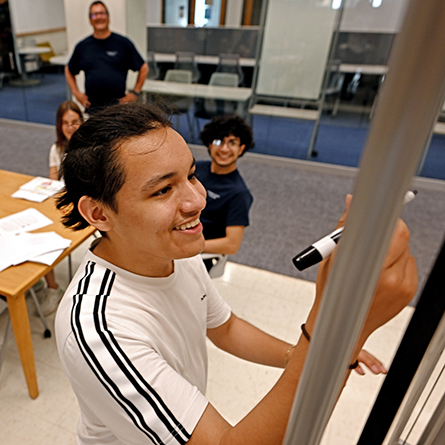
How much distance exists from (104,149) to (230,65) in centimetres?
437

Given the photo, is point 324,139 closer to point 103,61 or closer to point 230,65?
point 230,65

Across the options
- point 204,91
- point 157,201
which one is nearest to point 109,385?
point 157,201

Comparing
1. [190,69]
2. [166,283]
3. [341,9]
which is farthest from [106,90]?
[166,283]

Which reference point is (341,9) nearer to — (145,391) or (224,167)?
(224,167)

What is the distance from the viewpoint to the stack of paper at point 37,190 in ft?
7.23

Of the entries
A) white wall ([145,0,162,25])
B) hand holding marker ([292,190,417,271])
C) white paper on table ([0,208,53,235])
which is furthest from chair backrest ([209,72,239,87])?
hand holding marker ([292,190,417,271])

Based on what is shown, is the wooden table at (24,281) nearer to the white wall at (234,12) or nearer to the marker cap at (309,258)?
the marker cap at (309,258)

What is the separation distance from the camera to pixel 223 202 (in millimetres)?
1927

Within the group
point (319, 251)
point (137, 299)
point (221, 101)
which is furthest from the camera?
point (221, 101)

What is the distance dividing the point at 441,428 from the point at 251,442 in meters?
0.32

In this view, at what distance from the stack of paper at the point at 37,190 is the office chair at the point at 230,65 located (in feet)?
10.2

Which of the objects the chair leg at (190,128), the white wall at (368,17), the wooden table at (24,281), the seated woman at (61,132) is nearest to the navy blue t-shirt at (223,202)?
the wooden table at (24,281)

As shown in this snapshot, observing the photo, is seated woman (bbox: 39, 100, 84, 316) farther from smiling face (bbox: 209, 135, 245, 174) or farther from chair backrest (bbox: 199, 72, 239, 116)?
chair backrest (bbox: 199, 72, 239, 116)

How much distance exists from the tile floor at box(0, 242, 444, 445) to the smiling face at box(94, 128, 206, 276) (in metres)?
1.35
